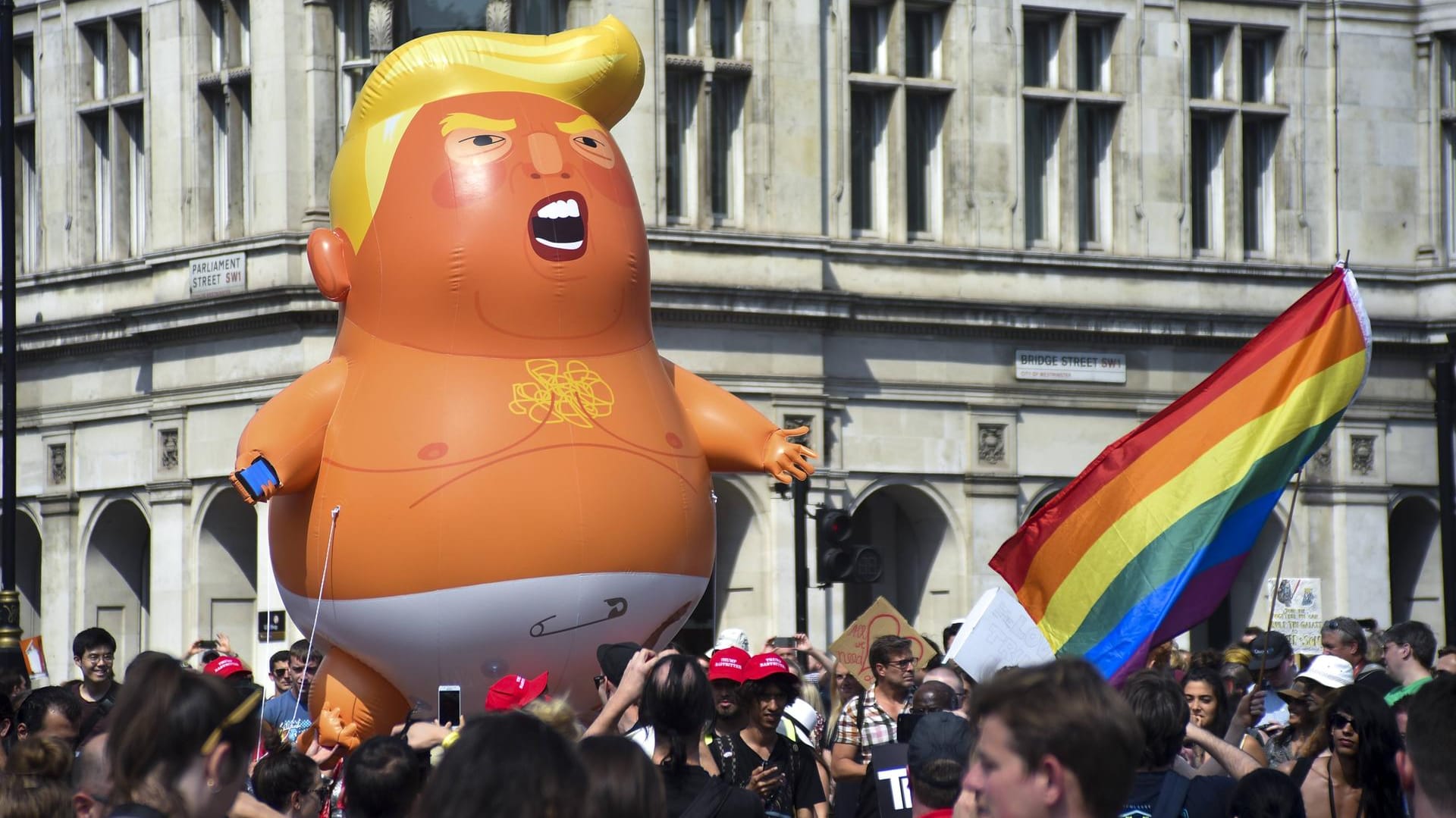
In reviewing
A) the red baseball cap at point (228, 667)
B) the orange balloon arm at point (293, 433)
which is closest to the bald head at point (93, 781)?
the red baseball cap at point (228, 667)

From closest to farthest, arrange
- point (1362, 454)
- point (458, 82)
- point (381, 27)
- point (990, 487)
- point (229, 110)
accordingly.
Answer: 1. point (458, 82)
2. point (381, 27)
3. point (229, 110)
4. point (990, 487)
5. point (1362, 454)

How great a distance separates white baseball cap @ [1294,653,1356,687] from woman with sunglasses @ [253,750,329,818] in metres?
4.14

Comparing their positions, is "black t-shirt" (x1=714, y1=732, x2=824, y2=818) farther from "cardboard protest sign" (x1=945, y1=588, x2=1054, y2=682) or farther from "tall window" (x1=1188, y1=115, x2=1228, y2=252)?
"tall window" (x1=1188, y1=115, x2=1228, y2=252)

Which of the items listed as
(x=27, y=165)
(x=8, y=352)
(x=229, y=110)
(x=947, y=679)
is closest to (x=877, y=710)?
(x=947, y=679)

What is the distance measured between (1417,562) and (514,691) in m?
22.9

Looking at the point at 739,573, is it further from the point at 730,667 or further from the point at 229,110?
the point at 730,667

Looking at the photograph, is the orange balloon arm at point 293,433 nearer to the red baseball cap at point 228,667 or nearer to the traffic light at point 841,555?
the red baseball cap at point 228,667

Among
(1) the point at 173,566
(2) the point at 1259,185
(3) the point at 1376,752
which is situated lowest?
(1) the point at 173,566

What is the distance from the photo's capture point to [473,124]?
11656mm

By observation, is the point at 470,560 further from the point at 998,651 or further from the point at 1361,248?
the point at 1361,248

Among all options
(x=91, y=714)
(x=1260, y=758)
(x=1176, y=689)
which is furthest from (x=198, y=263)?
(x=1176, y=689)

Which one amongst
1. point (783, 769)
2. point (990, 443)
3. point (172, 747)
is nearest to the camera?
point (172, 747)

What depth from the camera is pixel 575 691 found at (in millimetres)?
11422

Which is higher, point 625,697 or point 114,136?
point 114,136
